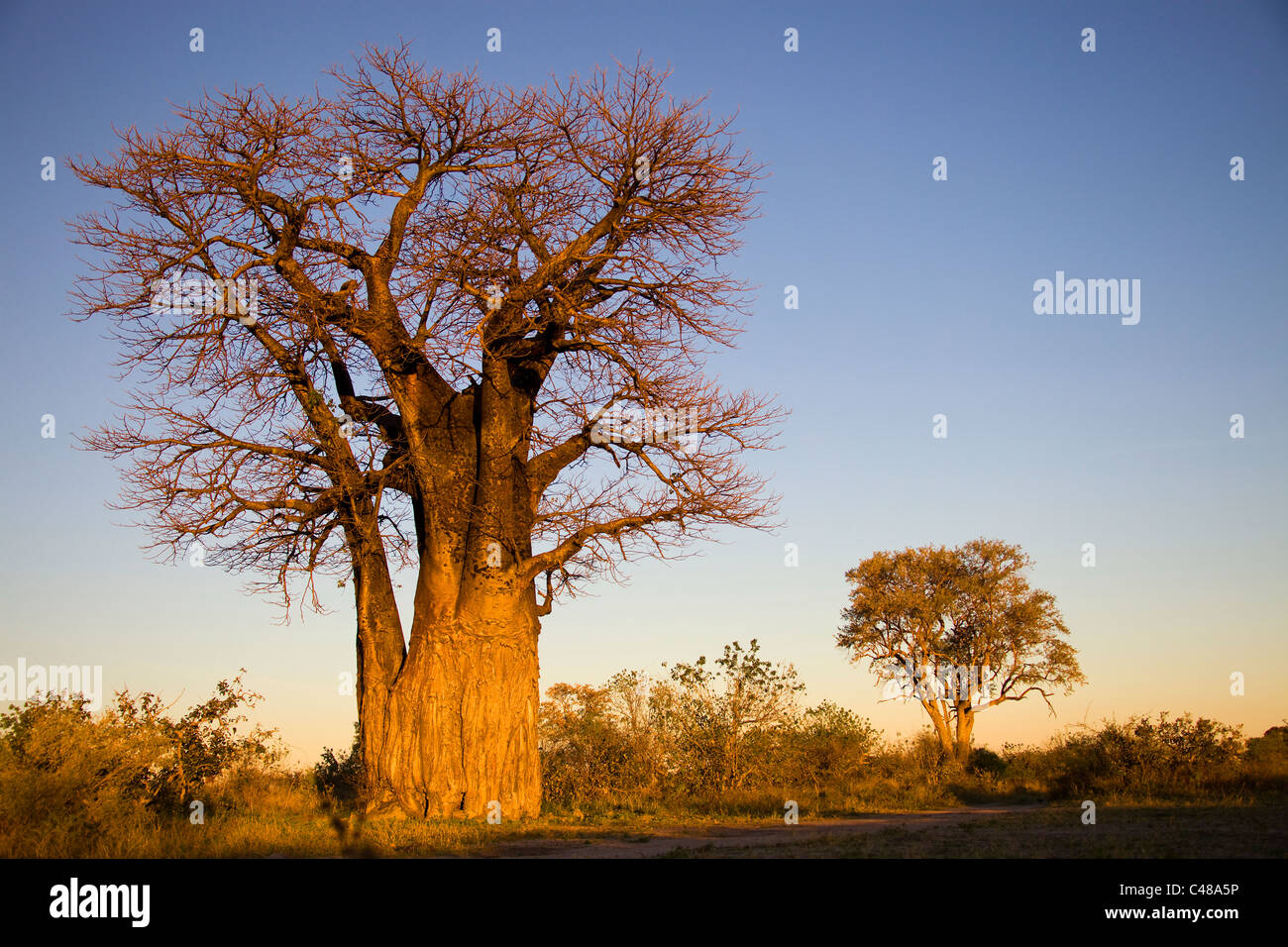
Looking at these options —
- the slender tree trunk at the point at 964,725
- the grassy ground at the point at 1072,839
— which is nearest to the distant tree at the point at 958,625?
the slender tree trunk at the point at 964,725

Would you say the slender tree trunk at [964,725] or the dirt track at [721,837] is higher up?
the dirt track at [721,837]

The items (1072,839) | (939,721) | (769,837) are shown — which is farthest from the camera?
(939,721)

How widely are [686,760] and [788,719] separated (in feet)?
5.31

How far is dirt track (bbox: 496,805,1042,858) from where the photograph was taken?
7953 millimetres

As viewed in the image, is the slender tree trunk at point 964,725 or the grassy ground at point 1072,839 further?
the slender tree trunk at point 964,725

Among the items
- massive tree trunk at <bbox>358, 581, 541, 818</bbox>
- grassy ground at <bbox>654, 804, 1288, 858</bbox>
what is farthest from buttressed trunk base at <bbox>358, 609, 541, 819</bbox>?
grassy ground at <bbox>654, 804, 1288, 858</bbox>

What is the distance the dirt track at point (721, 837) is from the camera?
7953 millimetres

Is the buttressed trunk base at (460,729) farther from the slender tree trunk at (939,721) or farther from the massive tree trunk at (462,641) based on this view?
the slender tree trunk at (939,721)

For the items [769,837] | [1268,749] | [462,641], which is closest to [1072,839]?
[769,837]

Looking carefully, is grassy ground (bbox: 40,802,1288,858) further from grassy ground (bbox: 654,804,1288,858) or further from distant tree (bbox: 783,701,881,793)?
distant tree (bbox: 783,701,881,793)

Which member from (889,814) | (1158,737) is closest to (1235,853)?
(889,814)

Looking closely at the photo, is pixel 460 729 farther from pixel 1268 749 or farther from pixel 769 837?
pixel 1268 749

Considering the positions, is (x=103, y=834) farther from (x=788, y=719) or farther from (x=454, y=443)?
(x=788, y=719)

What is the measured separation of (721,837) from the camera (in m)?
9.16
